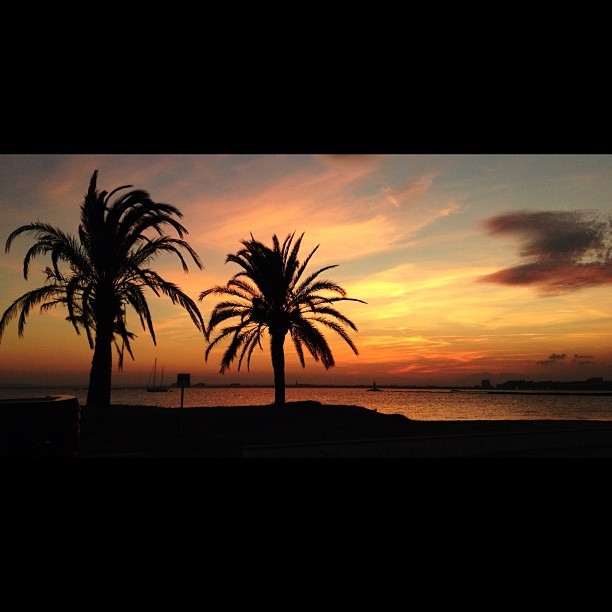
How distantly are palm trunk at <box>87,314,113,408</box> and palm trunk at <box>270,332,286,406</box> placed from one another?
473cm

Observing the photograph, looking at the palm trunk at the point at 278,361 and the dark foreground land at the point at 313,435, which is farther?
the palm trunk at the point at 278,361

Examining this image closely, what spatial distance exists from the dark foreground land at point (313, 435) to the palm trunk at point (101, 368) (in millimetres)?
402

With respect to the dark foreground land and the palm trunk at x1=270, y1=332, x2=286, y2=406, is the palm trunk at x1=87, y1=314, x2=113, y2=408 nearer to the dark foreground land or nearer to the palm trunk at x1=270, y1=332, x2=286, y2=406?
the dark foreground land

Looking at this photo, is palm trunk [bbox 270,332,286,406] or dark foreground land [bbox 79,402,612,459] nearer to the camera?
dark foreground land [bbox 79,402,612,459]

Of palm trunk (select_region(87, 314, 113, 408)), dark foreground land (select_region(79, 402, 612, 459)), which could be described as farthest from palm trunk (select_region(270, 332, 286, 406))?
palm trunk (select_region(87, 314, 113, 408))

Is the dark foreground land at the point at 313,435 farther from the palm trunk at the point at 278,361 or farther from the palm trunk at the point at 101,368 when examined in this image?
the palm trunk at the point at 278,361

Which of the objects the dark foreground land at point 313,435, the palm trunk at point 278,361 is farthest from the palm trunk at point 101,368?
the palm trunk at point 278,361

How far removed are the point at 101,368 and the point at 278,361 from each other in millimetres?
5126

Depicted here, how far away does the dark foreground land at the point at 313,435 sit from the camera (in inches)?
276

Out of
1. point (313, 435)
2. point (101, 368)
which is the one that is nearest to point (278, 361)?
point (313, 435)

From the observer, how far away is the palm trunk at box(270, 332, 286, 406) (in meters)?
15.4
